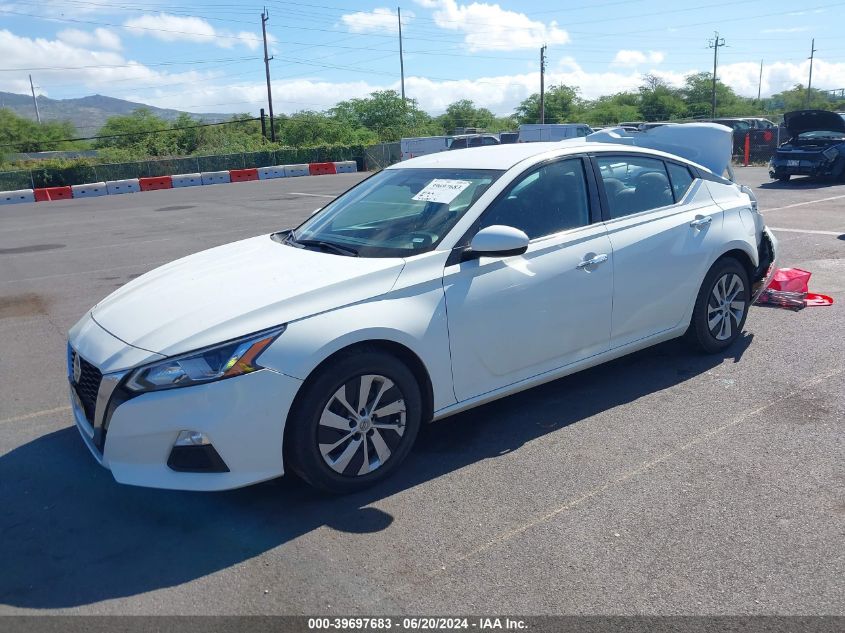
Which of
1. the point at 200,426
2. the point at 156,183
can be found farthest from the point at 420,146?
the point at 200,426

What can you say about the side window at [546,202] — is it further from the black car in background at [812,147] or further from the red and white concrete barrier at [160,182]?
the red and white concrete barrier at [160,182]

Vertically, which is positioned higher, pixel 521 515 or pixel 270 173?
pixel 270 173

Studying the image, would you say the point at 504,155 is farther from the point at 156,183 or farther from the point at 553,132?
the point at 156,183

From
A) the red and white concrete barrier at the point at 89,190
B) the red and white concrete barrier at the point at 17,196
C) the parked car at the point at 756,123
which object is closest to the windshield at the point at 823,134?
the parked car at the point at 756,123

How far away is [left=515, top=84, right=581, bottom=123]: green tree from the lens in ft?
240

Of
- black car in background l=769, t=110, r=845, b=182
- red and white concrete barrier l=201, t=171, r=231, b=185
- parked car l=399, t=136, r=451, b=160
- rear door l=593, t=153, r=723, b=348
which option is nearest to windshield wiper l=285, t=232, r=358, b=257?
rear door l=593, t=153, r=723, b=348

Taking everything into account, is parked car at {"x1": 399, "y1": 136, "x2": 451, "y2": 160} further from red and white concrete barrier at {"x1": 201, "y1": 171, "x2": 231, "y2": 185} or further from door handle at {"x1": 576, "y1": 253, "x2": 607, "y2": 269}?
door handle at {"x1": 576, "y1": 253, "x2": 607, "y2": 269}

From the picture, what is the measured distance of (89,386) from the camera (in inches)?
145

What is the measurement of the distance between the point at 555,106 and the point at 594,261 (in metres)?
74.3

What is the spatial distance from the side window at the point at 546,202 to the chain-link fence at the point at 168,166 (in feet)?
108

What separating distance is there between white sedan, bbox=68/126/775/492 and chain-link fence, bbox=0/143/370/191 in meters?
31.8

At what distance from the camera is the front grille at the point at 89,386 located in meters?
3.59

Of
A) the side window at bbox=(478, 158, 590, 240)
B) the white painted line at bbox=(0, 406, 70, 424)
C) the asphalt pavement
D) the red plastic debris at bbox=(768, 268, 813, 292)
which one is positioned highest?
the side window at bbox=(478, 158, 590, 240)

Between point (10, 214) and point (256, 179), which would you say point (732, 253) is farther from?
point (256, 179)
